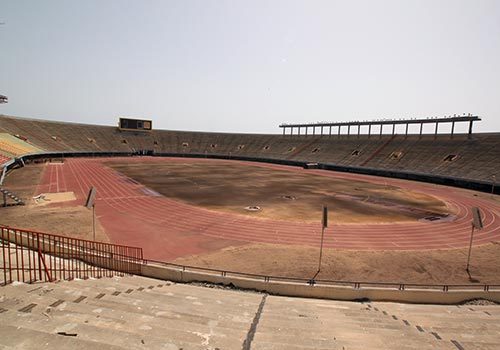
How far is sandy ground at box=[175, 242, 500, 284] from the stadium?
100mm

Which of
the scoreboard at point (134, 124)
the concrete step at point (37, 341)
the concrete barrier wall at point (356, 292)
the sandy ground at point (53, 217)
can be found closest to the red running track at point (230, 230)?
the sandy ground at point (53, 217)

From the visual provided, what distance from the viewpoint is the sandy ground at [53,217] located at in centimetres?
1806

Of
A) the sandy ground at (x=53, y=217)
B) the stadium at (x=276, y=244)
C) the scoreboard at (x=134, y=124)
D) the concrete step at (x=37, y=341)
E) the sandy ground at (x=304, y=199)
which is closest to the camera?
the concrete step at (x=37, y=341)

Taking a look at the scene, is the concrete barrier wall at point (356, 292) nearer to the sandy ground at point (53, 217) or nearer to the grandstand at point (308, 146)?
the sandy ground at point (53, 217)

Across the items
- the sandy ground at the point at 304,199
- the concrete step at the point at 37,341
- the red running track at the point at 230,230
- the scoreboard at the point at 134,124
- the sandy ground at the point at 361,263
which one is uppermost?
the scoreboard at the point at 134,124

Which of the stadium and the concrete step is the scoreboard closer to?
the stadium

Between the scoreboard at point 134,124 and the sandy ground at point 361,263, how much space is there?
8560 cm

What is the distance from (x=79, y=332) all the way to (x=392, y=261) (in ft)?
50.6

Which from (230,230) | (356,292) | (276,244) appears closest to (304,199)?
(230,230)

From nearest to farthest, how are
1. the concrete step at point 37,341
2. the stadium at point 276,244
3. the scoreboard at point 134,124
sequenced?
the concrete step at point 37,341 → the stadium at point 276,244 → the scoreboard at point 134,124

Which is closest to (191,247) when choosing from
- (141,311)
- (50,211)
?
(141,311)

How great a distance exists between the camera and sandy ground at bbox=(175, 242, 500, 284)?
13.6 metres

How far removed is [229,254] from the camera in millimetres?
15633

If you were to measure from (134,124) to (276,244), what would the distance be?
86283 mm
